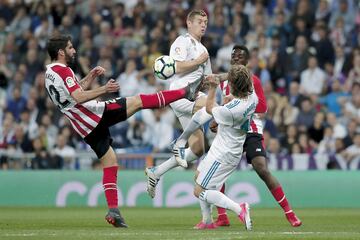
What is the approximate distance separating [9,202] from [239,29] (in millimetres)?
7197

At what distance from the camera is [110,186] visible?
1457 cm

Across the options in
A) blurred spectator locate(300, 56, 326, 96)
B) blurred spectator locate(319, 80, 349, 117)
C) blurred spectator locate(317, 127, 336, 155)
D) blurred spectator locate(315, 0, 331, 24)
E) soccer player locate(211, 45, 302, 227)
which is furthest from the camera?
blurred spectator locate(315, 0, 331, 24)

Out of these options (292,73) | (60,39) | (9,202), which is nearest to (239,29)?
(292,73)

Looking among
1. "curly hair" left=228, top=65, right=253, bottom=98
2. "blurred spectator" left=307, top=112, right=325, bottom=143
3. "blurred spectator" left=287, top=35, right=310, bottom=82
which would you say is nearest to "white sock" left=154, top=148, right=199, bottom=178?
"curly hair" left=228, top=65, right=253, bottom=98

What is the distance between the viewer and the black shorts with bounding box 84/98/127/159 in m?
14.5

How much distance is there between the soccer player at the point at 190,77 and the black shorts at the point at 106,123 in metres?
1.05

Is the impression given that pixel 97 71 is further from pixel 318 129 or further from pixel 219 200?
pixel 318 129

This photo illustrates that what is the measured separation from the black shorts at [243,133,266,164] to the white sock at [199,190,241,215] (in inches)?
48.5

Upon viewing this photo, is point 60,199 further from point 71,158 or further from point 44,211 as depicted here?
point 44,211

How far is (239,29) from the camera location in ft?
84.7

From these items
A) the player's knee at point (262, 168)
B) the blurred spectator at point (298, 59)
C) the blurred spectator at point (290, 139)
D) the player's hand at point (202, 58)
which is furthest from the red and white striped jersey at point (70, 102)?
the blurred spectator at point (298, 59)

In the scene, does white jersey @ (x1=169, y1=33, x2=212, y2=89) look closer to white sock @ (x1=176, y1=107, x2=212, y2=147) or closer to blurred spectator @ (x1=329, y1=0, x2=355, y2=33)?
white sock @ (x1=176, y1=107, x2=212, y2=147)

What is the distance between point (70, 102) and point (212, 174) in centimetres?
219

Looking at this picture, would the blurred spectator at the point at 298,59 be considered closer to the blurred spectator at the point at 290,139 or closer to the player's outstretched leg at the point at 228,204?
the blurred spectator at the point at 290,139
